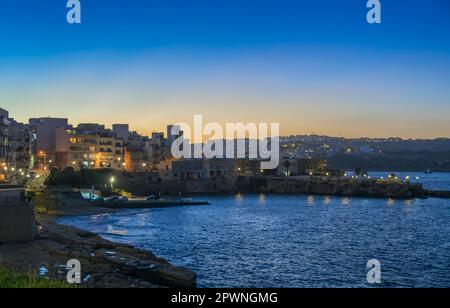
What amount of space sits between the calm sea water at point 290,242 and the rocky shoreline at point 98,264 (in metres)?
3.37

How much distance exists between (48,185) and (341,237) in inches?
1927

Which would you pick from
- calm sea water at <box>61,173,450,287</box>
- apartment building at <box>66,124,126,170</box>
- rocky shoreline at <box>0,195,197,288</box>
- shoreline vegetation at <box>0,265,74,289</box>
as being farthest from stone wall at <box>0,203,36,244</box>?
apartment building at <box>66,124,126,170</box>

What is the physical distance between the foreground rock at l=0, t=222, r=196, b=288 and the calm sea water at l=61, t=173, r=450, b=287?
11.1 ft

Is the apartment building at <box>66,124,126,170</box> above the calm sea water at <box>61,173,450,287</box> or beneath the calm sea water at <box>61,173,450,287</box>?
above

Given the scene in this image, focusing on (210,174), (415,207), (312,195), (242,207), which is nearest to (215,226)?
(242,207)

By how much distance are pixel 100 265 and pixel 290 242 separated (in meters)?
22.1

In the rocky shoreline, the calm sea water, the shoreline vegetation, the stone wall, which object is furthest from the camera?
the calm sea water

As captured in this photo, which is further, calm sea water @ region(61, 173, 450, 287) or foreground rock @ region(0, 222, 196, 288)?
calm sea water @ region(61, 173, 450, 287)

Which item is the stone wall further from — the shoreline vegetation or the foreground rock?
the shoreline vegetation

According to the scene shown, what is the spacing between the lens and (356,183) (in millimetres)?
115562

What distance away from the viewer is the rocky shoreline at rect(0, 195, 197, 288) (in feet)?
72.8

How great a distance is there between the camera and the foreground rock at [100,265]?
73.1ft

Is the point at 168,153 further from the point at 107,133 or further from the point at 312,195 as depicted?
the point at 312,195

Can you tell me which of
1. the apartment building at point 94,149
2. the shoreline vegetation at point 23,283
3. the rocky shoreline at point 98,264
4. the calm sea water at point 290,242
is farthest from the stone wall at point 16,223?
the apartment building at point 94,149
